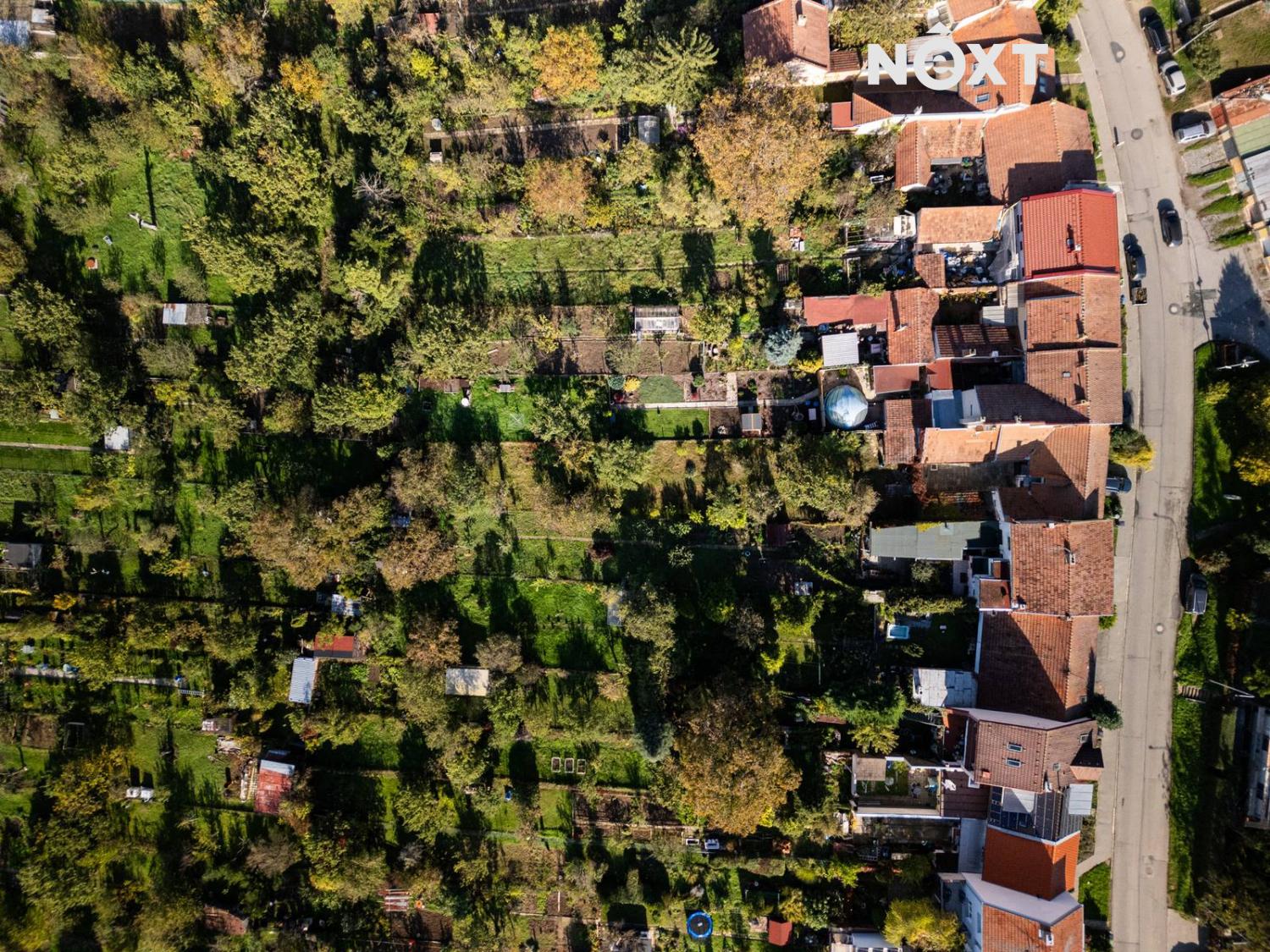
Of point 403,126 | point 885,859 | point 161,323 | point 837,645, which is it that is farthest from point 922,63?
point 161,323

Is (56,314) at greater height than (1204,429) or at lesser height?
greater

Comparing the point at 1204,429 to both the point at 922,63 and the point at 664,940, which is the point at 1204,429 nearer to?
the point at 922,63

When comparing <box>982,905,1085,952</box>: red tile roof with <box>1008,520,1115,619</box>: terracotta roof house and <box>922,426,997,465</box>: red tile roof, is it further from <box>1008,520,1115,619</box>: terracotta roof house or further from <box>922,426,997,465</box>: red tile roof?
<box>922,426,997,465</box>: red tile roof

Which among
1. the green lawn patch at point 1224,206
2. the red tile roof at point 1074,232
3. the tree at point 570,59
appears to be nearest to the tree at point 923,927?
the red tile roof at point 1074,232

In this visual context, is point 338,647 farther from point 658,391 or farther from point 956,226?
point 956,226

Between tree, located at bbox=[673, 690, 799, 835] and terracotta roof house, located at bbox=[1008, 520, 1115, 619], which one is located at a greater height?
terracotta roof house, located at bbox=[1008, 520, 1115, 619]

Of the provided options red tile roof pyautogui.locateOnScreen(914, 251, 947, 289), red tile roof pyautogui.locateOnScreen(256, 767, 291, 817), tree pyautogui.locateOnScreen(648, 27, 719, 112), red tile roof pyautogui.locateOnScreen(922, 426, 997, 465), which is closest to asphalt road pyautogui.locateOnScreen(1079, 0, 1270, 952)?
red tile roof pyautogui.locateOnScreen(922, 426, 997, 465)

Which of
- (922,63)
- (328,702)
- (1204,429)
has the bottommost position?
(328,702)
